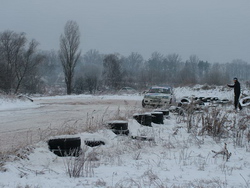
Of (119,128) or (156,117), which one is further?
(156,117)

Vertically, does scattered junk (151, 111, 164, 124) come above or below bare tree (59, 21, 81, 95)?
below

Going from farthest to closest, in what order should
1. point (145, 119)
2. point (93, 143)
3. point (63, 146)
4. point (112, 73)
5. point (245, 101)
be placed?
point (112, 73) < point (245, 101) < point (145, 119) < point (93, 143) < point (63, 146)

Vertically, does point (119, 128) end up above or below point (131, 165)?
above

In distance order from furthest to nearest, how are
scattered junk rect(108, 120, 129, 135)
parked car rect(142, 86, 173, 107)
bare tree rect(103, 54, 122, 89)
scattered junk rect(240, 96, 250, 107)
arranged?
bare tree rect(103, 54, 122, 89) < parked car rect(142, 86, 173, 107) < scattered junk rect(240, 96, 250, 107) < scattered junk rect(108, 120, 129, 135)

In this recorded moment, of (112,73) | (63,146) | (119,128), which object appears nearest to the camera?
(63,146)

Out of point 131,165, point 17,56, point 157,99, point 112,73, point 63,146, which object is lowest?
point 131,165

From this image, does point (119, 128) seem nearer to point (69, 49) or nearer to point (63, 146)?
point (63, 146)

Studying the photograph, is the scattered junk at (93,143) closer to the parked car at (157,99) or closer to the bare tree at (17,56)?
the parked car at (157,99)

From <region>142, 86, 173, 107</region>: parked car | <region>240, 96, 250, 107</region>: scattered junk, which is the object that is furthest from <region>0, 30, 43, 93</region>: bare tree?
<region>240, 96, 250, 107</region>: scattered junk

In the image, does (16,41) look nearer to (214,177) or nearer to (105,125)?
(105,125)

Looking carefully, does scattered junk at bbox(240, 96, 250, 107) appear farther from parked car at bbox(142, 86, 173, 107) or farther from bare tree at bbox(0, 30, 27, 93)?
bare tree at bbox(0, 30, 27, 93)

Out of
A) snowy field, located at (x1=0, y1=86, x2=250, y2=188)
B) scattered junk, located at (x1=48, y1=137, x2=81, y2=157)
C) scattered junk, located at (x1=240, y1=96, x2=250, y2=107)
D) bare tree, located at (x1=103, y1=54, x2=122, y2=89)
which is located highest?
bare tree, located at (x1=103, y1=54, x2=122, y2=89)

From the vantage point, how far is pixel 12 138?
7.27m

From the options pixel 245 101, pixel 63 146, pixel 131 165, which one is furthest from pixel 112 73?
pixel 131 165
